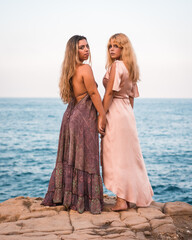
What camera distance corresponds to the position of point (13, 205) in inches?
153

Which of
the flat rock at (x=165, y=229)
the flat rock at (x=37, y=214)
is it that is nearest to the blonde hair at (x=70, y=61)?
the flat rock at (x=37, y=214)

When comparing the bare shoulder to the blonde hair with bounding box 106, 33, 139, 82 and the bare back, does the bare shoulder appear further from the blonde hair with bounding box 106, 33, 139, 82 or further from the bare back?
the blonde hair with bounding box 106, 33, 139, 82

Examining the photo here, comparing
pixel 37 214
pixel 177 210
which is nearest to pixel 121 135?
pixel 177 210

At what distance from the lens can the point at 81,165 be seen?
3.62m

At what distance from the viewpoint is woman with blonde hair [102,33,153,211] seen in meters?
3.63

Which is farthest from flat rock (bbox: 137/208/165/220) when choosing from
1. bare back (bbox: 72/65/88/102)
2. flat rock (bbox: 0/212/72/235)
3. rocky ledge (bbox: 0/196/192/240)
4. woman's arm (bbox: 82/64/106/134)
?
bare back (bbox: 72/65/88/102)

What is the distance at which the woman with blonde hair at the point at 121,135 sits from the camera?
3.63 meters

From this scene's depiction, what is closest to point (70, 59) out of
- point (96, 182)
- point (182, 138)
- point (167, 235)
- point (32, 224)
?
point (96, 182)

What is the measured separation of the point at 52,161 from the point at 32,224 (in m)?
15.6

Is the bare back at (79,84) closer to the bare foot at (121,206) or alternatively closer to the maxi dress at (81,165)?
the maxi dress at (81,165)

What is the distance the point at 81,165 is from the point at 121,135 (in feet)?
1.93

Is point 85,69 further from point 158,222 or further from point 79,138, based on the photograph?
point 158,222

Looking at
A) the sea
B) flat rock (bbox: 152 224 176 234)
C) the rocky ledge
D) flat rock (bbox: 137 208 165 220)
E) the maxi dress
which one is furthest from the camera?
the sea

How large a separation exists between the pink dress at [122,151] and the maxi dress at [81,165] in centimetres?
15
